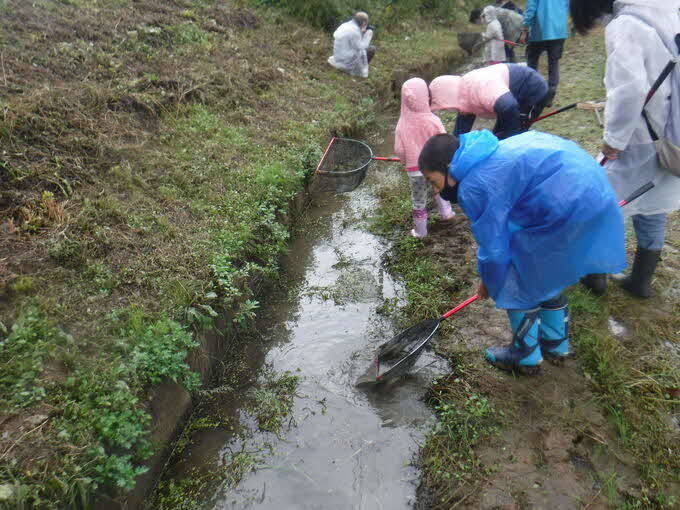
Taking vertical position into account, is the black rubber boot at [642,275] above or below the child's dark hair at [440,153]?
below

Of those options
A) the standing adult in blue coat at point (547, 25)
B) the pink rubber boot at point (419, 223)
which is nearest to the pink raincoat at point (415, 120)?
the pink rubber boot at point (419, 223)

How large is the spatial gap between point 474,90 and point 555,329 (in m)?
2.39

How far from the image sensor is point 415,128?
14.1ft

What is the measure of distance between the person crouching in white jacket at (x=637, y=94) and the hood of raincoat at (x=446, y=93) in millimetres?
1448

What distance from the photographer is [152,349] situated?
2932mm

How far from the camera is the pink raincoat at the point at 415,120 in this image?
Answer: 421cm

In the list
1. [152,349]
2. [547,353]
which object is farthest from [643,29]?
[152,349]

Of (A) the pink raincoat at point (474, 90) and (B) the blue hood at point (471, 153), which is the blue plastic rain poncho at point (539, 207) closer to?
(B) the blue hood at point (471, 153)

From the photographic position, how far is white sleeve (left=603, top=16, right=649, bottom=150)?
8.46 feet

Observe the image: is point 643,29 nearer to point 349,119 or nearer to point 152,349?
point 152,349

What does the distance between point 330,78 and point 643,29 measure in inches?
265

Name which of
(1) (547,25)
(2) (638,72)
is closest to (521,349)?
(2) (638,72)

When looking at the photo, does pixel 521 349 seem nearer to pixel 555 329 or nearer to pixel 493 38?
pixel 555 329

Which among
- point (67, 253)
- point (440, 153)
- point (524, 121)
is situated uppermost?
point (440, 153)
